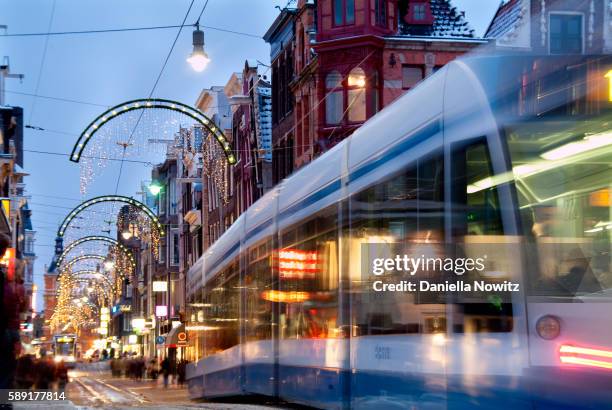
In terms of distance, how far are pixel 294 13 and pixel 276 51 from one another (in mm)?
4836

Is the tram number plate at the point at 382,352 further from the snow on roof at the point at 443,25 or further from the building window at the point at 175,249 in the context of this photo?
the building window at the point at 175,249

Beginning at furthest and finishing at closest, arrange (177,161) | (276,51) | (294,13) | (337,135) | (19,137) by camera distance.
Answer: (19,137) < (177,161) < (276,51) < (294,13) < (337,135)

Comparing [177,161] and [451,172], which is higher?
[177,161]

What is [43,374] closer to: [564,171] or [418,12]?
[418,12]

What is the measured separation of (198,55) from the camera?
2845 cm

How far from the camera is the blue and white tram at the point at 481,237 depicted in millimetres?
7520

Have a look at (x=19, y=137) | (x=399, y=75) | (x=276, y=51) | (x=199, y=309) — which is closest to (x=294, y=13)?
(x=276, y=51)

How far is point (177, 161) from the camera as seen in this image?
303 feet

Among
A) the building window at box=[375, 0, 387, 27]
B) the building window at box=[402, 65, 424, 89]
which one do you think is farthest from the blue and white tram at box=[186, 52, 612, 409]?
the building window at box=[402, 65, 424, 89]

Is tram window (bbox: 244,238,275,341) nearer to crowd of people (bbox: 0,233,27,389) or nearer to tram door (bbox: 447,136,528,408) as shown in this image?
tram door (bbox: 447,136,528,408)

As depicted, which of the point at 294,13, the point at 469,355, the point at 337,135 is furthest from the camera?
the point at 294,13

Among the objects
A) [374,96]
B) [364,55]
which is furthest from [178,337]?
[364,55]

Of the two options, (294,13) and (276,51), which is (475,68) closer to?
(294,13)

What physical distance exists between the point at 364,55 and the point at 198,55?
14.0m
